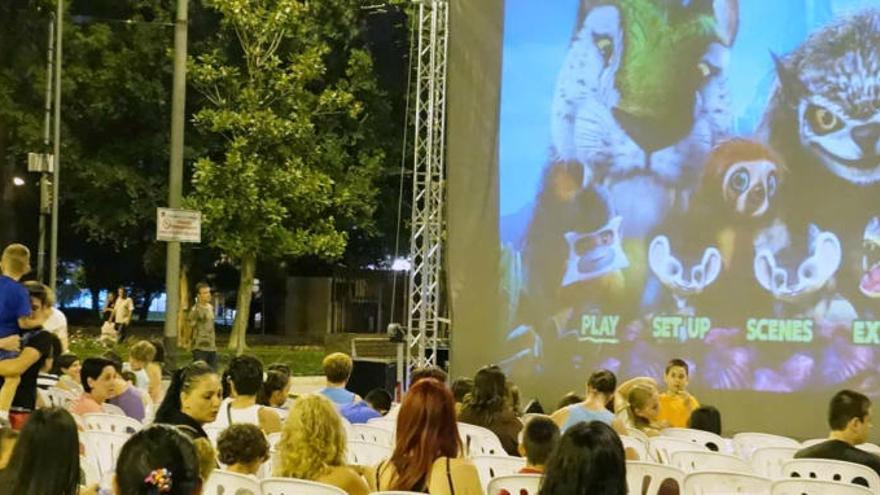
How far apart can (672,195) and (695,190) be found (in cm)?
23

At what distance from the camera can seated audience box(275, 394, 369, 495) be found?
390 centimetres

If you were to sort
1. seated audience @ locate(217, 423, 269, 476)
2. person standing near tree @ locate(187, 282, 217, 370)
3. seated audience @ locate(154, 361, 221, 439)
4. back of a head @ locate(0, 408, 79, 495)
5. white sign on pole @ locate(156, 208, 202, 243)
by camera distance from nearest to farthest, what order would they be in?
back of a head @ locate(0, 408, 79, 495) < seated audience @ locate(217, 423, 269, 476) < seated audience @ locate(154, 361, 221, 439) < white sign on pole @ locate(156, 208, 202, 243) < person standing near tree @ locate(187, 282, 217, 370)

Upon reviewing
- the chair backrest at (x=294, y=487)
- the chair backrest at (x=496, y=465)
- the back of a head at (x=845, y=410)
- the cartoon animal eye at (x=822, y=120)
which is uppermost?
the cartoon animal eye at (x=822, y=120)

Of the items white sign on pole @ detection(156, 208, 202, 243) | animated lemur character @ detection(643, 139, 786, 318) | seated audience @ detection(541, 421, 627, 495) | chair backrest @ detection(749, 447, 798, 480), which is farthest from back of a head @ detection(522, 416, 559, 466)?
white sign on pole @ detection(156, 208, 202, 243)

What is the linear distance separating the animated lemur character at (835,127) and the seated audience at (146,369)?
5451 mm

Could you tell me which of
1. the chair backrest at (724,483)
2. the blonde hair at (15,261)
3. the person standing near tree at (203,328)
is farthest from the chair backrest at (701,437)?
the person standing near tree at (203,328)

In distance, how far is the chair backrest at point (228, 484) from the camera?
12.4ft

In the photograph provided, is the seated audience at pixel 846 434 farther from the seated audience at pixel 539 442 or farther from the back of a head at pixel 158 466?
the back of a head at pixel 158 466

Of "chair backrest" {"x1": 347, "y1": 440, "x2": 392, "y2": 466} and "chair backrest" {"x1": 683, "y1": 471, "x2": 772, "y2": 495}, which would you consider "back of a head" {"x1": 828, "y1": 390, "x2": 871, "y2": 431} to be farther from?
"chair backrest" {"x1": 347, "y1": 440, "x2": 392, "y2": 466}

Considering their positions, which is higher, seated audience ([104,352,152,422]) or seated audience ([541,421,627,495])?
→ seated audience ([541,421,627,495])

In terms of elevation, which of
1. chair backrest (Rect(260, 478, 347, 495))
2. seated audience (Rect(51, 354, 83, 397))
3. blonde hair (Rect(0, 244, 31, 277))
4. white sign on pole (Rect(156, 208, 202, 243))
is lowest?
seated audience (Rect(51, 354, 83, 397))

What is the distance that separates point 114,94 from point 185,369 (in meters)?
15.9

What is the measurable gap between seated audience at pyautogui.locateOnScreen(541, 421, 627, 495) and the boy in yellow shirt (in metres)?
4.97

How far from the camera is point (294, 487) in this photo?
145 inches
